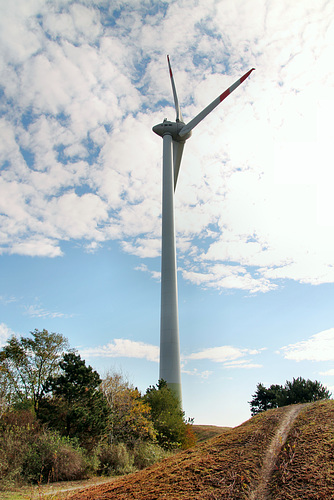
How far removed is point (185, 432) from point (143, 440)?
7.44 m

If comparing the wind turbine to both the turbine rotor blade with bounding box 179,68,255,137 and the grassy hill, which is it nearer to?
the turbine rotor blade with bounding box 179,68,255,137

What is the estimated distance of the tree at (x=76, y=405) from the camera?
22094 millimetres

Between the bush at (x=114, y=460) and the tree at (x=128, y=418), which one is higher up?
the tree at (x=128, y=418)

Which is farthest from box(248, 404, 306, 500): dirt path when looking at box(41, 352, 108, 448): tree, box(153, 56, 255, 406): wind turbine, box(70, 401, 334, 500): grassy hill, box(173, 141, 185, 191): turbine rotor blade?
box(173, 141, 185, 191): turbine rotor blade

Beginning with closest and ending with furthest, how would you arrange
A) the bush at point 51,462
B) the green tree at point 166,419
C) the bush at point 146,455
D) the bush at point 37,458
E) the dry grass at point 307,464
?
the dry grass at point 307,464, the bush at point 37,458, the bush at point 51,462, the bush at point 146,455, the green tree at point 166,419

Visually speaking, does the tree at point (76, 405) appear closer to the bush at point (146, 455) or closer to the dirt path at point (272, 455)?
the bush at point (146, 455)

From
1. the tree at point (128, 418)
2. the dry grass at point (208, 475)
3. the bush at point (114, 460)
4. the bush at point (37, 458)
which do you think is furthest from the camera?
the tree at point (128, 418)

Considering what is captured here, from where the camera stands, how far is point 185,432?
31.2m

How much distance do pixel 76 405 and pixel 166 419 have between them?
32.9ft

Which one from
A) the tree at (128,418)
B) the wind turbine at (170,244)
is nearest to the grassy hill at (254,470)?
the tree at (128,418)

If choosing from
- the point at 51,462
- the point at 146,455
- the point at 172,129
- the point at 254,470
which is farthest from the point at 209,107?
the point at 254,470

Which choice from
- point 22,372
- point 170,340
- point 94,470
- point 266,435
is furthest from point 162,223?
point 266,435

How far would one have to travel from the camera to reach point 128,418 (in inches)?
1000

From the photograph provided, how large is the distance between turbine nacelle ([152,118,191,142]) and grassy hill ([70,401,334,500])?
5017 cm
